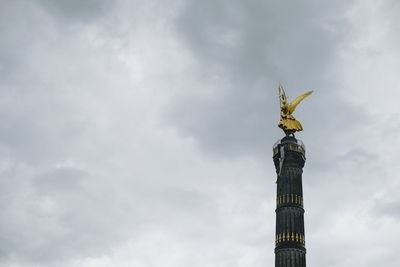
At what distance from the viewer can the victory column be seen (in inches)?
2409

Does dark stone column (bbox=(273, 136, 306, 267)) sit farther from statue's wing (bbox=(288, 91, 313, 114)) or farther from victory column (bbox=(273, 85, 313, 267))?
statue's wing (bbox=(288, 91, 313, 114))

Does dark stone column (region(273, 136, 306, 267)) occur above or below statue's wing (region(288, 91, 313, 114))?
below

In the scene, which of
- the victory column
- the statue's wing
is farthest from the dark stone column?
the statue's wing

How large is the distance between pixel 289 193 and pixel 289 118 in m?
13.3

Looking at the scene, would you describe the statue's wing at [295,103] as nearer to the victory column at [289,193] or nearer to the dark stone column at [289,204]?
the victory column at [289,193]

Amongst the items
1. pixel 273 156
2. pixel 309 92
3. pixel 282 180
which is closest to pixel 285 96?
pixel 309 92

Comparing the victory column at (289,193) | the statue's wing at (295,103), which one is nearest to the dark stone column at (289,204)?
the victory column at (289,193)

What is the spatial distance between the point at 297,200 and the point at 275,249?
7711 millimetres

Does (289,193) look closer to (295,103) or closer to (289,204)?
(289,204)

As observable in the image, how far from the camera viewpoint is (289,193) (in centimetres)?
6594

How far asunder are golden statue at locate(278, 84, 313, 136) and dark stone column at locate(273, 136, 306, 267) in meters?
1.41

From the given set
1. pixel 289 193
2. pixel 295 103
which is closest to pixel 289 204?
pixel 289 193

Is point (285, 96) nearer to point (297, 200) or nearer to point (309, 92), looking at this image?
point (309, 92)

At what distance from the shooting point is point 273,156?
2830 inches
